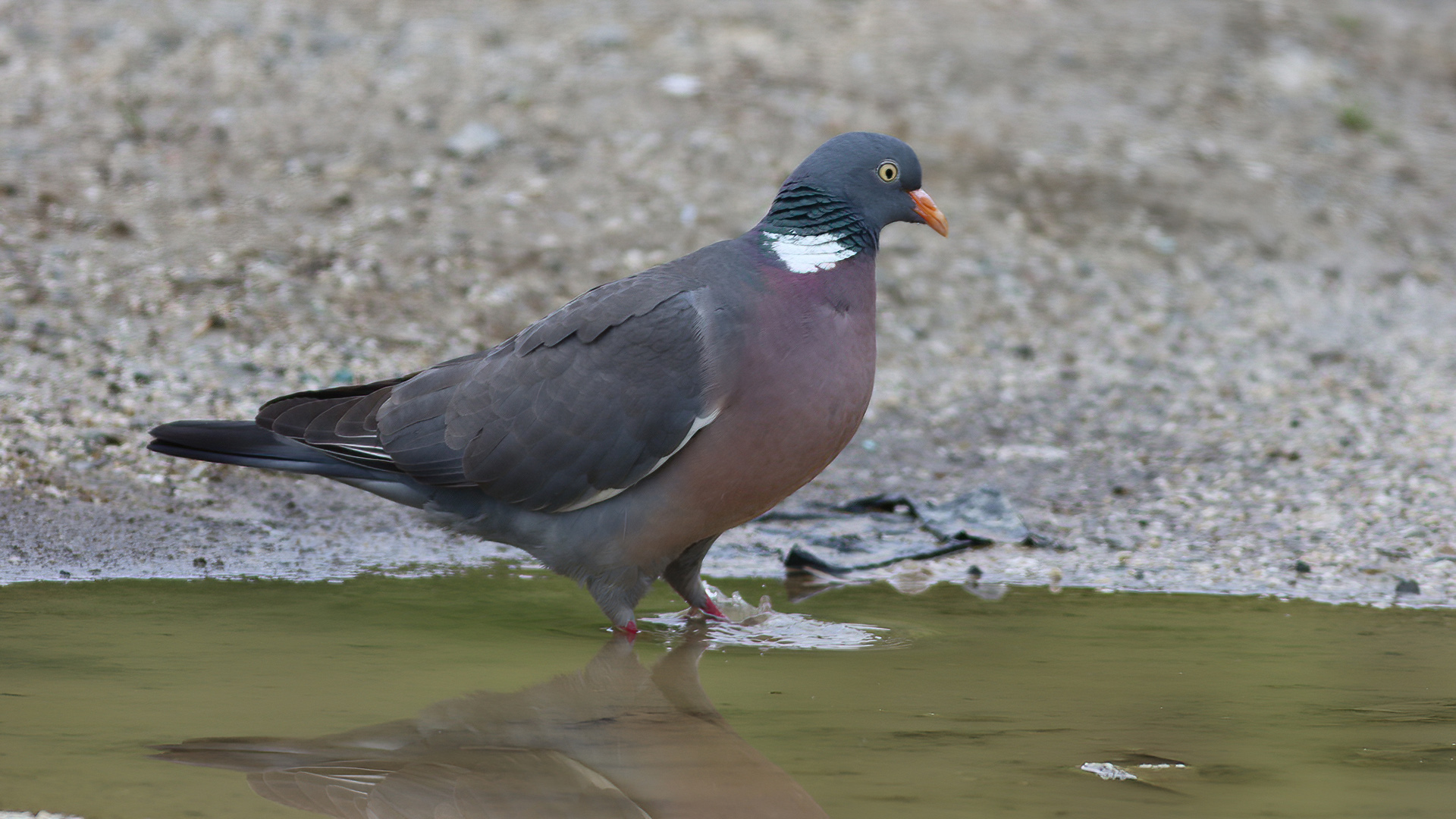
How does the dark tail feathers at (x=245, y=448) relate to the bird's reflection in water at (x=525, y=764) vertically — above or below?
above

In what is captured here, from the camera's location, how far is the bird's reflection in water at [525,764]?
2.93m

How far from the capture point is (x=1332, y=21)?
34.4ft

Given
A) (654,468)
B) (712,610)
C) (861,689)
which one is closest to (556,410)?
(654,468)

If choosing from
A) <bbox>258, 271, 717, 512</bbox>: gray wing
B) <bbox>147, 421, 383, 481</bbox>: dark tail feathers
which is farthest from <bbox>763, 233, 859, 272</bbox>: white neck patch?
<bbox>147, 421, 383, 481</bbox>: dark tail feathers

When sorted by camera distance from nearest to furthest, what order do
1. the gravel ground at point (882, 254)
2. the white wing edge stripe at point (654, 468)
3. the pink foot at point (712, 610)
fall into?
the white wing edge stripe at point (654, 468), the pink foot at point (712, 610), the gravel ground at point (882, 254)

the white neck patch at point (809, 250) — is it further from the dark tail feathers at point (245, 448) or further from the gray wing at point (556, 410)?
the dark tail feathers at point (245, 448)

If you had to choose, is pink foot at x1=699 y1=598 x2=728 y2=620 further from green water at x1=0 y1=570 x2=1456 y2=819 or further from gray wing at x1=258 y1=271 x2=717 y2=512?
gray wing at x1=258 y1=271 x2=717 y2=512

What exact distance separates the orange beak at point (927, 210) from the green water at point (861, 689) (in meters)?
1.14

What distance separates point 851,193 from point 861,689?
1452 millimetres

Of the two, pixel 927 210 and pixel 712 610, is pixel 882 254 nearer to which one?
pixel 927 210

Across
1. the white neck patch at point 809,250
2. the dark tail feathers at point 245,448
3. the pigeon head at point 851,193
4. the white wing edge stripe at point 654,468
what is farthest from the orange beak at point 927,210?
the dark tail feathers at point 245,448

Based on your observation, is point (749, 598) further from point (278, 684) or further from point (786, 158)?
point (786, 158)

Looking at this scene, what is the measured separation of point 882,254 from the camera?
769cm

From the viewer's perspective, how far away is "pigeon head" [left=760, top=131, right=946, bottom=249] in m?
4.26
